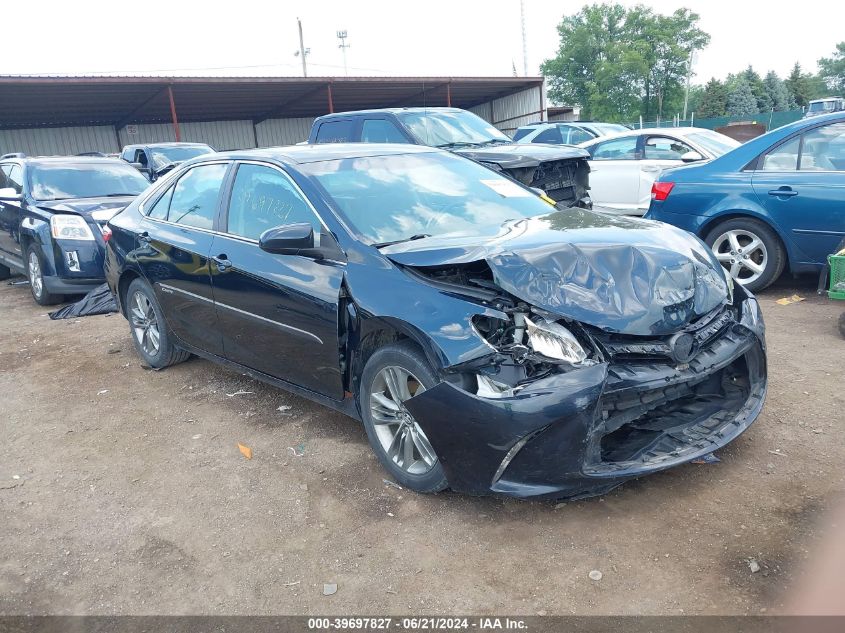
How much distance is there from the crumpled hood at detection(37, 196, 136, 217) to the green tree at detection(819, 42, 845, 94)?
98806mm

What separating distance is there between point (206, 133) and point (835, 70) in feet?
297

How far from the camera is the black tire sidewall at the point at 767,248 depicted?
6320 mm

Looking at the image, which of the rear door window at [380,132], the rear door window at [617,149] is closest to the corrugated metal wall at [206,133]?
the rear door window at [617,149]

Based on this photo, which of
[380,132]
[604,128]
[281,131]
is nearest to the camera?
[380,132]

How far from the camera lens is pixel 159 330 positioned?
5340 millimetres

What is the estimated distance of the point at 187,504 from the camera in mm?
3502

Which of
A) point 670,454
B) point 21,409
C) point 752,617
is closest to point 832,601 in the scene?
point 752,617

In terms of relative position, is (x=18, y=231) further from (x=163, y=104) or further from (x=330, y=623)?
(x=163, y=104)

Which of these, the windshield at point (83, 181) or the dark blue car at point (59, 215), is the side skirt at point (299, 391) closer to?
the dark blue car at point (59, 215)

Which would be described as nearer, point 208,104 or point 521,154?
point 521,154

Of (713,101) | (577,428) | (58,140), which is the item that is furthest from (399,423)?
(713,101)

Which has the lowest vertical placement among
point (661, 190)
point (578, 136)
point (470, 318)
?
point (470, 318)

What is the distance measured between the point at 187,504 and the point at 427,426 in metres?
1.39

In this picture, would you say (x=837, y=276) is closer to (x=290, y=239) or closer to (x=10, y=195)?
(x=290, y=239)
